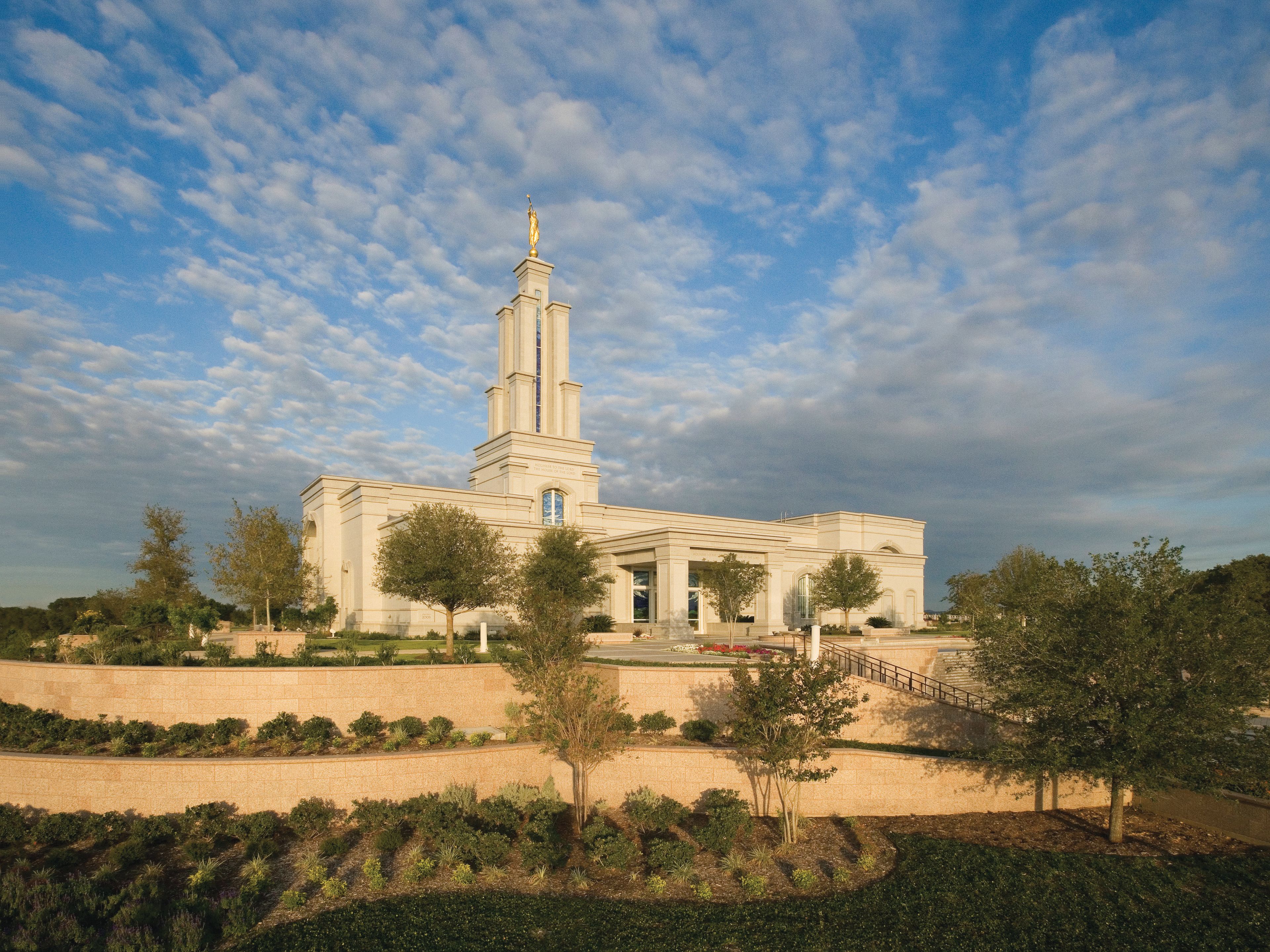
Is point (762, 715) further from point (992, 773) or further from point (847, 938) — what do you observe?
point (992, 773)

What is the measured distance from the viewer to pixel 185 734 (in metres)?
14.6

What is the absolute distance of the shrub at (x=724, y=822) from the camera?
42.5 feet

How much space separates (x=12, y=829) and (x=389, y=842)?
6.52 m

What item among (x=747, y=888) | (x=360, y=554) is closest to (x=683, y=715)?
(x=747, y=888)

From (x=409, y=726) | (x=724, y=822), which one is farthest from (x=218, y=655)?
(x=724, y=822)

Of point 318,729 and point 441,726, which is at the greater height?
point 318,729

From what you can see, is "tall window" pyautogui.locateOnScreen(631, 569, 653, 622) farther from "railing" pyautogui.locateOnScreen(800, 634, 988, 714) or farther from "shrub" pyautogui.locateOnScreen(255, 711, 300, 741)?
"shrub" pyautogui.locateOnScreen(255, 711, 300, 741)

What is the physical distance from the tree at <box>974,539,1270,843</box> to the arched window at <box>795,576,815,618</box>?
35.3 m

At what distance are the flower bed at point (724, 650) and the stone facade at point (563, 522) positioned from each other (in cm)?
818

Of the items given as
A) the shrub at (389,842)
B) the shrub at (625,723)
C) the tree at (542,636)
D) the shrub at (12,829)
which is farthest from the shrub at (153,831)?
the shrub at (625,723)

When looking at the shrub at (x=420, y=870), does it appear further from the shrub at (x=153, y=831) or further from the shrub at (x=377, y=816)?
the shrub at (x=153, y=831)

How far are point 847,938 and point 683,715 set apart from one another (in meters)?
7.55

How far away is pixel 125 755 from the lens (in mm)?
13930

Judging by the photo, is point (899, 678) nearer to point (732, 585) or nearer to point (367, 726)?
point (732, 585)
